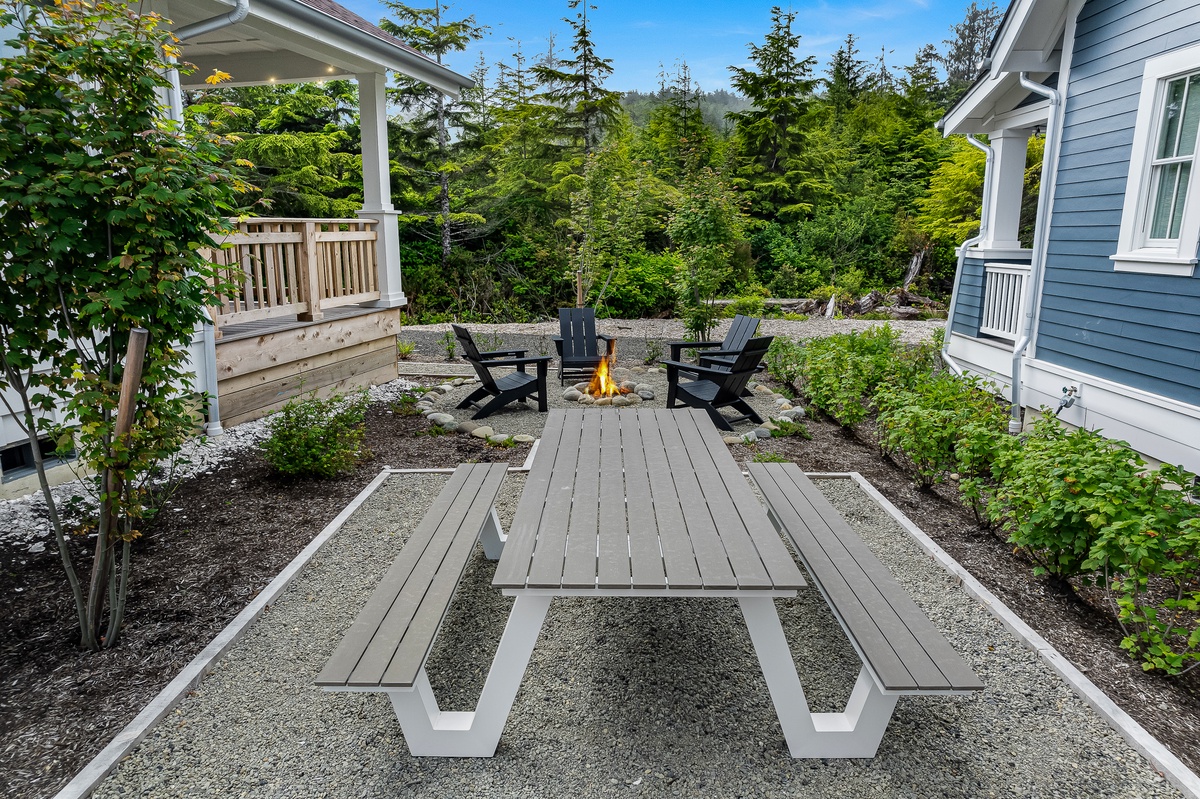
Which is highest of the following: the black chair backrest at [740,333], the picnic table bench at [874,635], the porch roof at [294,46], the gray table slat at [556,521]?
the porch roof at [294,46]

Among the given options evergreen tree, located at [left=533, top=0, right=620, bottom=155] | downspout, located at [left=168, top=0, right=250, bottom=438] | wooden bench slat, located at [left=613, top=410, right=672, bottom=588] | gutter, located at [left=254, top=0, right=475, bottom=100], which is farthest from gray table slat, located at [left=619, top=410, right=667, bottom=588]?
evergreen tree, located at [left=533, top=0, right=620, bottom=155]

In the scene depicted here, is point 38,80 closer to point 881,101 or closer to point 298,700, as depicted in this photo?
point 298,700

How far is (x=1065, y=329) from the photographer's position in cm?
621

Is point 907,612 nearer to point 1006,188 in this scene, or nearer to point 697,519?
point 697,519

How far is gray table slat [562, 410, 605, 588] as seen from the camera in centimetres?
224

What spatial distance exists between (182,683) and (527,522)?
1.41 m

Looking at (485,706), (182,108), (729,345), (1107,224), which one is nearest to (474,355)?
(729,345)

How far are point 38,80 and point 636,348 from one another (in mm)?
8774

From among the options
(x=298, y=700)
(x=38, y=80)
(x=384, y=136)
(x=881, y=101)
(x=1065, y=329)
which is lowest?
(x=298, y=700)

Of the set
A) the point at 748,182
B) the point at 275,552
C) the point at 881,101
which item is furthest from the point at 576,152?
the point at 275,552

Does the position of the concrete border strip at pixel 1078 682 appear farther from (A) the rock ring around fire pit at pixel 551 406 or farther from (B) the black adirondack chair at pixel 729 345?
(B) the black adirondack chair at pixel 729 345

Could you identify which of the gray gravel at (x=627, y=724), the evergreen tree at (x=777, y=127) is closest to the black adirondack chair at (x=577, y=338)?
the gray gravel at (x=627, y=724)

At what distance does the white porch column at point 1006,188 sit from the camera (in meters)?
8.03

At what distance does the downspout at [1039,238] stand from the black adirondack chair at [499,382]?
14.2 feet
